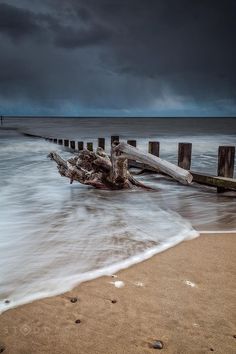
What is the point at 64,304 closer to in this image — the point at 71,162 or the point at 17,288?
the point at 17,288

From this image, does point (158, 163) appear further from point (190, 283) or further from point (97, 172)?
point (190, 283)

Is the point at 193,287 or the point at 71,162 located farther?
the point at 71,162

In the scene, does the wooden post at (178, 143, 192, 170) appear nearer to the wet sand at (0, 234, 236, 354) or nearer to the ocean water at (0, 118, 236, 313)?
the ocean water at (0, 118, 236, 313)

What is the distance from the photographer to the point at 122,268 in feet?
8.82

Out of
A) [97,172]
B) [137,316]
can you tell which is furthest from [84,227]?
[97,172]

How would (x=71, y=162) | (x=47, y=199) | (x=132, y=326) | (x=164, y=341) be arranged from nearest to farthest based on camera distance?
1. (x=164, y=341)
2. (x=132, y=326)
3. (x=47, y=199)
4. (x=71, y=162)

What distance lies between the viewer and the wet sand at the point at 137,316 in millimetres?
1715

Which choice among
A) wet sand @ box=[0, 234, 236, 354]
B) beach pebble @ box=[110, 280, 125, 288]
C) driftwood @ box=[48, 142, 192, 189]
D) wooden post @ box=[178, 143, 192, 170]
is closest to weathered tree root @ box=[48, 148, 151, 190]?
driftwood @ box=[48, 142, 192, 189]

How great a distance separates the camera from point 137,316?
196cm

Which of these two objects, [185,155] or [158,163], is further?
[185,155]

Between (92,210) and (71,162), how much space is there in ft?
6.84

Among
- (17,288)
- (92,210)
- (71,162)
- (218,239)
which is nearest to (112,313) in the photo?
(17,288)

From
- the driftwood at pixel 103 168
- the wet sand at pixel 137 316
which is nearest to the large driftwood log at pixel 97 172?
the driftwood at pixel 103 168

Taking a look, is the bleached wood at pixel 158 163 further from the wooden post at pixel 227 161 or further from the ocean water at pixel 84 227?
the wooden post at pixel 227 161
